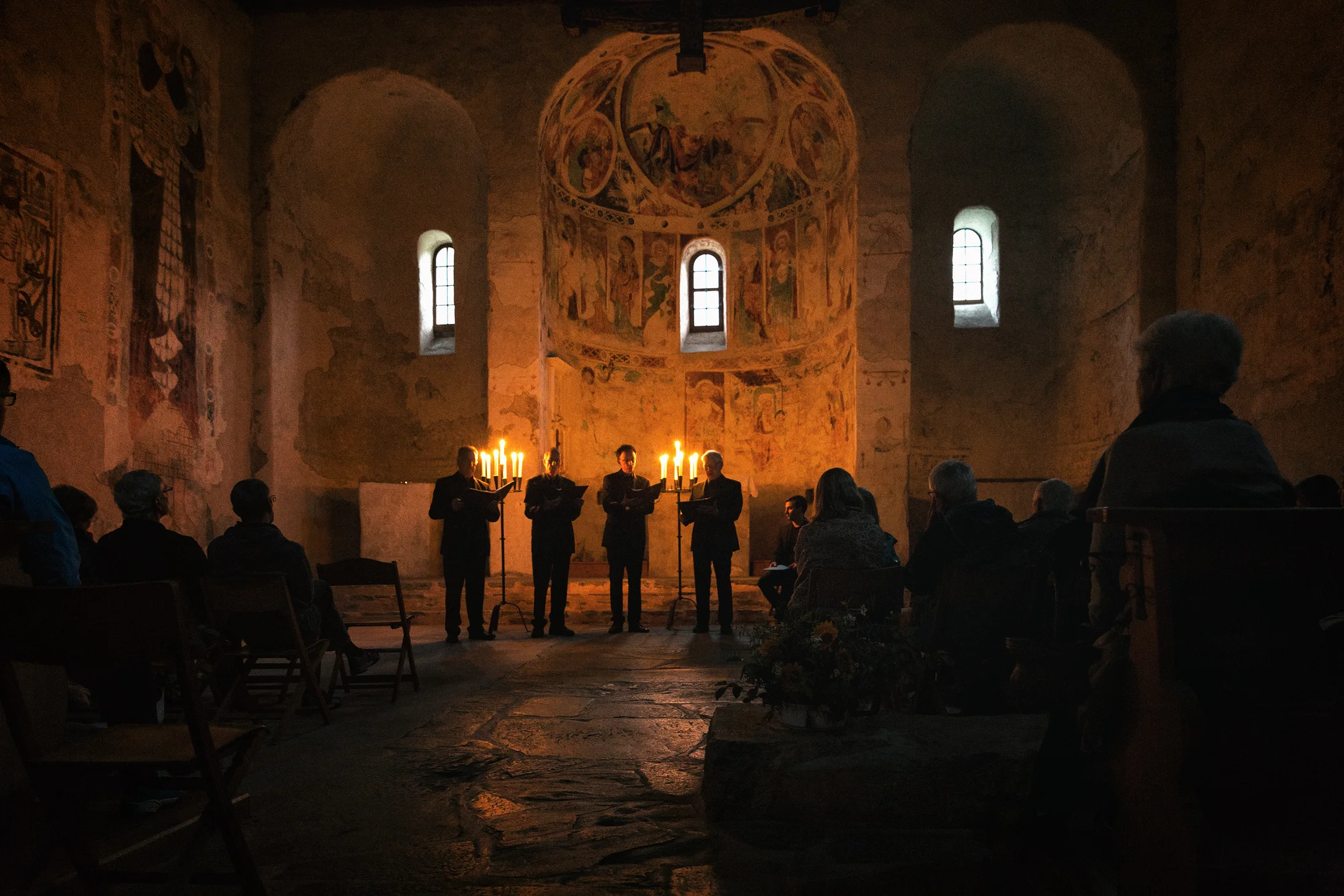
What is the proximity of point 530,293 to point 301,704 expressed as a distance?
322 inches

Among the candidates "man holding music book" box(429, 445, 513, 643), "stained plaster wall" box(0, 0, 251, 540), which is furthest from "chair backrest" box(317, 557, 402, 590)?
"stained plaster wall" box(0, 0, 251, 540)

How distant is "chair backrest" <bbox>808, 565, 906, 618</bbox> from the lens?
4.79 meters

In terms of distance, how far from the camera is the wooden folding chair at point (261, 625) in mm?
4672

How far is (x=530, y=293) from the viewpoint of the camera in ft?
43.0

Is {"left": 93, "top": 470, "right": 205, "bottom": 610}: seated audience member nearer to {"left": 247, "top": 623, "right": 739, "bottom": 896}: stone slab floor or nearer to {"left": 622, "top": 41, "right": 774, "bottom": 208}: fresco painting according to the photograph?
{"left": 247, "top": 623, "right": 739, "bottom": 896}: stone slab floor

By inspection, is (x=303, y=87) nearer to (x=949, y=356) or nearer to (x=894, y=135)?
(x=894, y=135)

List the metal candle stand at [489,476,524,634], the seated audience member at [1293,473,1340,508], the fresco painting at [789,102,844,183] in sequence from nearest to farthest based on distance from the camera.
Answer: the seated audience member at [1293,473,1340,508]
the metal candle stand at [489,476,524,634]
the fresco painting at [789,102,844,183]

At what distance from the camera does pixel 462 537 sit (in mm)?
9219

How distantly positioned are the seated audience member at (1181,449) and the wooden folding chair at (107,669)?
2.33 meters

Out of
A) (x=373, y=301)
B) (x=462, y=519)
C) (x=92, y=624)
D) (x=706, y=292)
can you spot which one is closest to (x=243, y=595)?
(x=92, y=624)

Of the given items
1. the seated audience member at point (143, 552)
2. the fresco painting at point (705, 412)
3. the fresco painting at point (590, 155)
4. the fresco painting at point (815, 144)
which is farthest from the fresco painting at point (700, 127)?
the seated audience member at point (143, 552)

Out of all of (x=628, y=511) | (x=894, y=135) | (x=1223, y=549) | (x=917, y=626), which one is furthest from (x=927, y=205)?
(x=1223, y=549)

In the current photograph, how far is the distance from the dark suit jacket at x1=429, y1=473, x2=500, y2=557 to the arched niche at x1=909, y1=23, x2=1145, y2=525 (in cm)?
659

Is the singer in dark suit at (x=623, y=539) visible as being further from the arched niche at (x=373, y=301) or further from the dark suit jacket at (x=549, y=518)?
the arched niche at (x=373, y=301)
